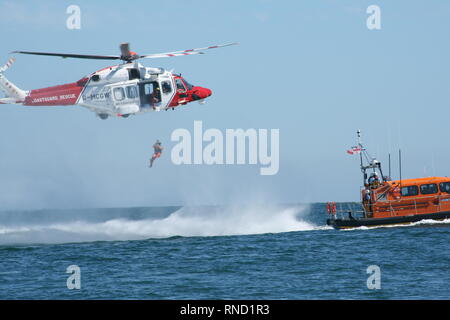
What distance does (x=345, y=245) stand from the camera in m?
37.0

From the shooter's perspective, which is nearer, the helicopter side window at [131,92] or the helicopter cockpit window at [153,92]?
the helicopter side window at [131,92]

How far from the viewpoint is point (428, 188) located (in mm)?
40156

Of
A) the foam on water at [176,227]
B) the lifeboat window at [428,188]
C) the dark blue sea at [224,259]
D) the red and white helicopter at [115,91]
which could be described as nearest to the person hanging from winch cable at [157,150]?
the red and white helicopter at [115,91]

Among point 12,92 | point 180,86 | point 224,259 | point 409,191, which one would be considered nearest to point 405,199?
point 409,191

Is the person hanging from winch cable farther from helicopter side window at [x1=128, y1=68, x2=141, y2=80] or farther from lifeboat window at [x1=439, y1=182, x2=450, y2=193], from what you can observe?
lifeboat window at [x1=439, y1=182, x2=450, y2=193]

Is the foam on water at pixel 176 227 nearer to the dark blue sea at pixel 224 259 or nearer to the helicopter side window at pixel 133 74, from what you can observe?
the dark blue sea at pixel 224 259

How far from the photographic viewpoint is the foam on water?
43.7 meters

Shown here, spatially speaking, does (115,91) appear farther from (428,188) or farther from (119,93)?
(428,188)

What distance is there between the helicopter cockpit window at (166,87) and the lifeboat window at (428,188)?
2080 centimetres

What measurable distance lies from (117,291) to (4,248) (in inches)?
670

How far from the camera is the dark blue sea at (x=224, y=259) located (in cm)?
2452

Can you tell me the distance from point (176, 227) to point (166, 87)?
76.2 ft
